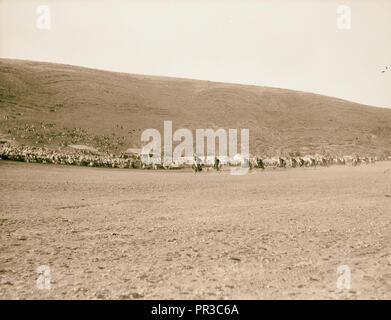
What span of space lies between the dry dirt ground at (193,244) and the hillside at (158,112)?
2321cm

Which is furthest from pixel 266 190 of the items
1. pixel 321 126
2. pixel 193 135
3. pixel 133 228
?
pixel 321 126

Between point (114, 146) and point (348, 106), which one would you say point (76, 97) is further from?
point (348, 106)

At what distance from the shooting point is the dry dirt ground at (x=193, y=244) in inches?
196

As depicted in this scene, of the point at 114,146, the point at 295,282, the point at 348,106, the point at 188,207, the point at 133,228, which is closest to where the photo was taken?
the point at 295,282

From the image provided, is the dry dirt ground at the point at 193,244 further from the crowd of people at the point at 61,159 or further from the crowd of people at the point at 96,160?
the crowd of people at the point at 96,160

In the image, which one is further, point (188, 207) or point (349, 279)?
point (188, 207)

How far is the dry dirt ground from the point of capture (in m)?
4.97

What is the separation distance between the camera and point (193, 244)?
7.23 m

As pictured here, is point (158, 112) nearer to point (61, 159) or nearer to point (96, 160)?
point (96, 160)

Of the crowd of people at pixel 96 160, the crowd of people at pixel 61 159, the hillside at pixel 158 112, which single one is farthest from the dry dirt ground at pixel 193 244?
the hillside at pixel 158 112
